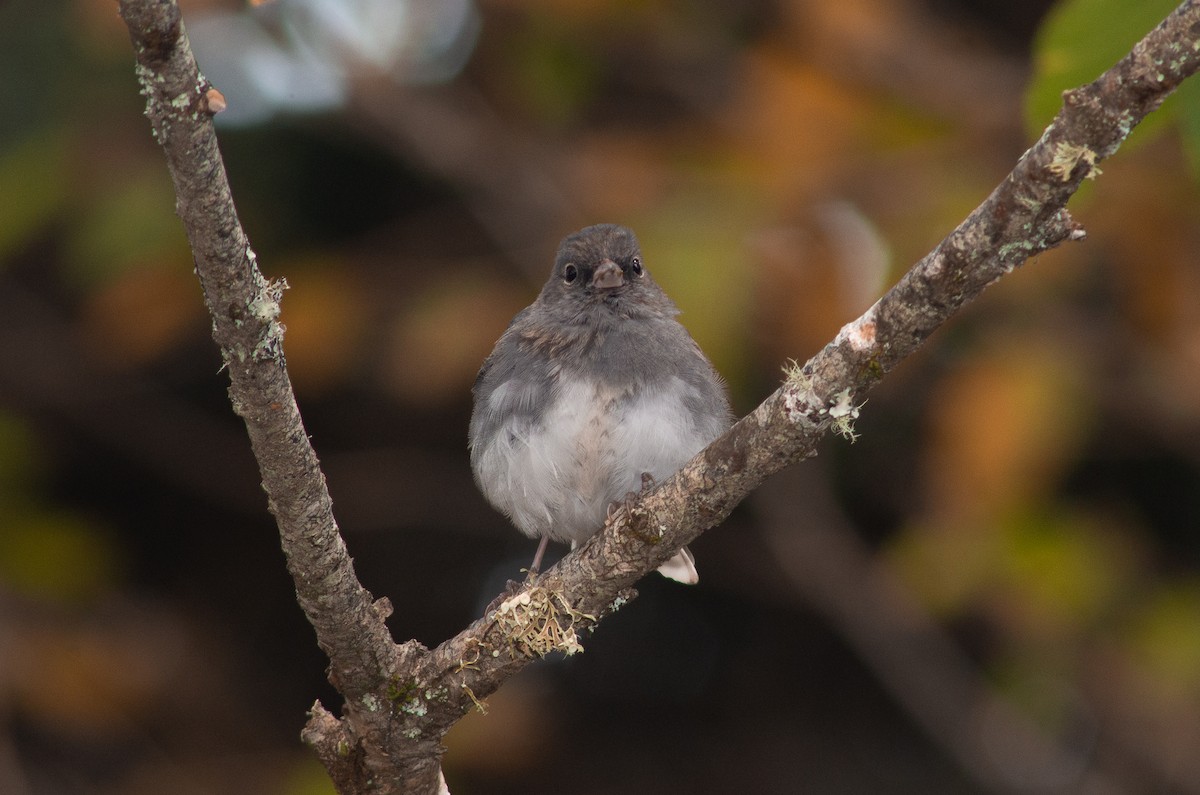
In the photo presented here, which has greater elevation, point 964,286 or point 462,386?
point 462,386

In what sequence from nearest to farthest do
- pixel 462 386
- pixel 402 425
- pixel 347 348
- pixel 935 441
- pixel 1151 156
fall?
1. pixel 1151 156
2. pixel 935 441
3. pixel 347 348
4. pixel 462 386
5. pixel 402 425

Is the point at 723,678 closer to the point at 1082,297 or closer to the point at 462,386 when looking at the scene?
the point at 462,386

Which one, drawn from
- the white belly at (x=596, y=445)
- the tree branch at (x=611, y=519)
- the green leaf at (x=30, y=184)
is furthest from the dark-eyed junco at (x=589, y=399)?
the green leaf at (x=30, y=184)

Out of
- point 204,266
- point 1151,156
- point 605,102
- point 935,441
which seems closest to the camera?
point 204,266

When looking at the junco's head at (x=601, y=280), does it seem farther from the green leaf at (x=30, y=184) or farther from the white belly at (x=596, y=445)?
the green leaf at (x=30, y=184)

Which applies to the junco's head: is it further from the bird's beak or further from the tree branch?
the tree branch

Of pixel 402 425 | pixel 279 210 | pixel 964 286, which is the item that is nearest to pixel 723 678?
pixel 402 425

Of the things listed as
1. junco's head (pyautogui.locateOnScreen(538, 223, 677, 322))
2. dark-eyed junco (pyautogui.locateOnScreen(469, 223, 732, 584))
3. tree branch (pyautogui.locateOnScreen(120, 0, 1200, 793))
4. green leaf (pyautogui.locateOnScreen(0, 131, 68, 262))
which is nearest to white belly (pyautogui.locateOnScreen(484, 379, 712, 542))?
dark-eyed junco (pyautogui.locateOnScreen(469, 223, 732, 584))

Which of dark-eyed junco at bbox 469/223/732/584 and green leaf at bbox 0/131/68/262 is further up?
green leaf at bbox 0/131/68/262
